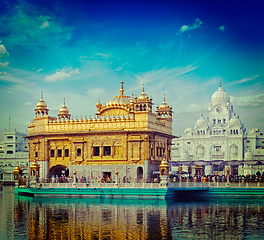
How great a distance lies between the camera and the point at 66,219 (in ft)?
74.4

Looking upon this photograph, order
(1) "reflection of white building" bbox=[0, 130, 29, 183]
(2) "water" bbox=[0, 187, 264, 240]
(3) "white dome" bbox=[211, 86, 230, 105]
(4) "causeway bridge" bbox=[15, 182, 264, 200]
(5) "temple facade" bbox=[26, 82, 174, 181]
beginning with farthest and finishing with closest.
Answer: (3) "white dome" bbox=[211, 86, 230, 105] → (1) "reflection of white building" bbox=[0, 130, 29, 183] → (5) "temple facade" bbox=[26, 82, 174, 181] → (4) "causeway bridge" bbox=[15, 182, 264, 200] → (2) "water" bbox=[0, 187, 264, 240]

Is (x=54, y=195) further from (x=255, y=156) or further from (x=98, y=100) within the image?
(x=255, y=156)

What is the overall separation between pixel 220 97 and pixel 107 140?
211 feet

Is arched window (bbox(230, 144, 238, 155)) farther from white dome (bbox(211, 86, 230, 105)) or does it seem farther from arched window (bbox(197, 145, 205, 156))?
white dome (bbox(211, 86, 230, 105))

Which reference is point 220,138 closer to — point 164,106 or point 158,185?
point 164,106

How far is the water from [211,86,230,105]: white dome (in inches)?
2640

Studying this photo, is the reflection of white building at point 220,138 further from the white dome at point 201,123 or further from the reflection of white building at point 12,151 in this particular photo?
the reflection of white building at point 12,151

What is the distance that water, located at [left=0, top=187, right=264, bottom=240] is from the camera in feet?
60.8

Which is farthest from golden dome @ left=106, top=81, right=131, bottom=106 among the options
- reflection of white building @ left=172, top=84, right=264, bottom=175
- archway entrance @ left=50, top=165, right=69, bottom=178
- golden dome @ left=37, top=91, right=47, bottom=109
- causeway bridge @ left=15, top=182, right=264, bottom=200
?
reflection of white building @ left=172, top=84, right=264, bottom=175

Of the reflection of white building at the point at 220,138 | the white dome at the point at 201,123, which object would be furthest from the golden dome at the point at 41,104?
the white dome at the point at 201,123

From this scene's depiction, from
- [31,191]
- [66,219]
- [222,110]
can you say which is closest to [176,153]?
[222,110]

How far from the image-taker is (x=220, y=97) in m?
97.8

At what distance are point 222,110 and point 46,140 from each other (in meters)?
63.8

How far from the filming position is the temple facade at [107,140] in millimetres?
36781
